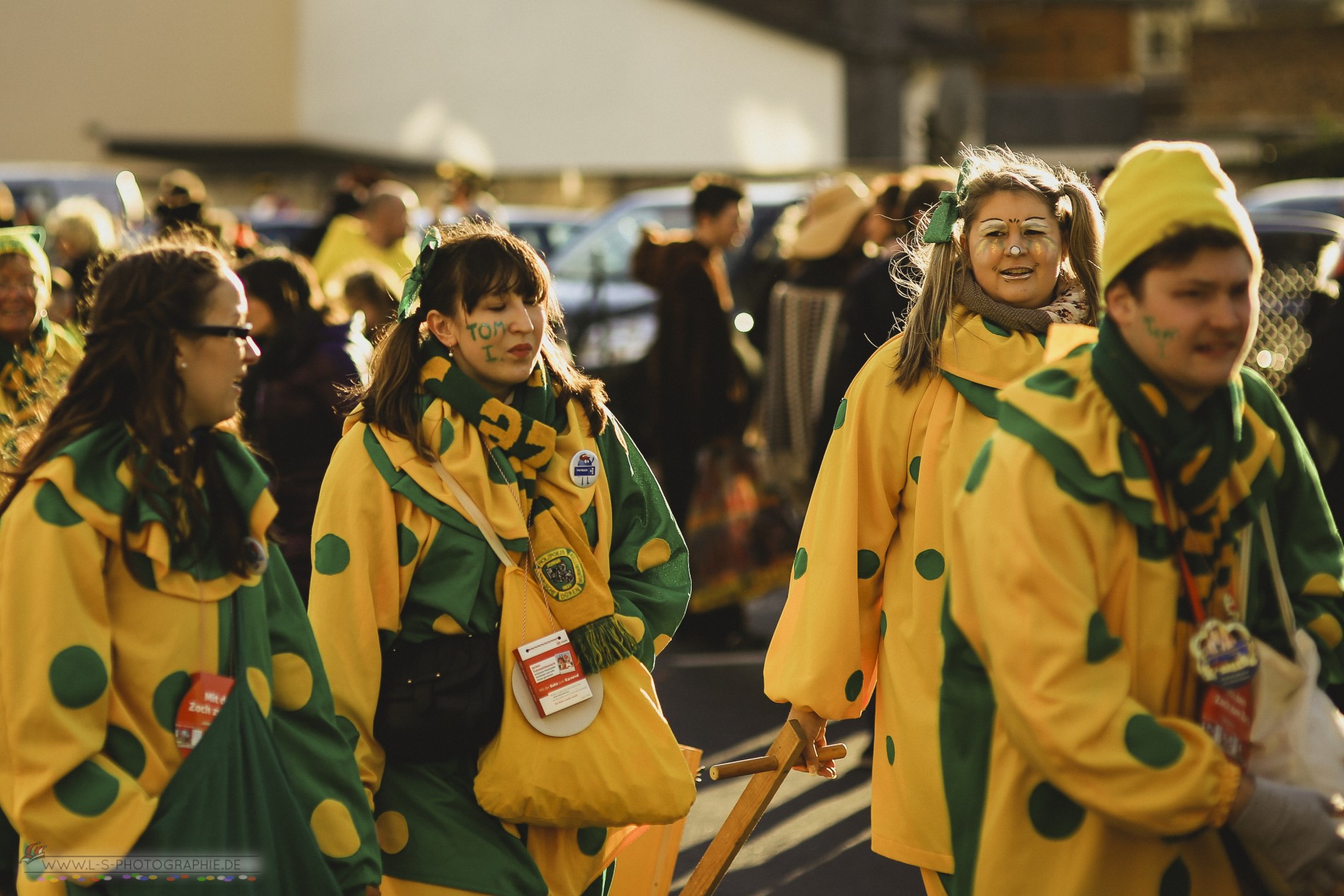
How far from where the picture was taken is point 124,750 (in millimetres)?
2715

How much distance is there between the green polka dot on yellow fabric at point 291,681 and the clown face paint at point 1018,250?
5.94ft

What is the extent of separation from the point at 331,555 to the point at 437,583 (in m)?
0.22

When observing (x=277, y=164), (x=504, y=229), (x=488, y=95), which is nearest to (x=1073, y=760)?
(x=504, y=229)

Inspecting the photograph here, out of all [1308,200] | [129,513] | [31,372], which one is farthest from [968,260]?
[1308,200]

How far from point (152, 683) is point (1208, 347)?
172 centimetres

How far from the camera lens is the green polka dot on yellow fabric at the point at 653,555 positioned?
12.3 feet

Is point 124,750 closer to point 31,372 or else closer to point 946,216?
point 946,216

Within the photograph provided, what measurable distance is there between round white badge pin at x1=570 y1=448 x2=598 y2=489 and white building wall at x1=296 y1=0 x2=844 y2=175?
23.8m

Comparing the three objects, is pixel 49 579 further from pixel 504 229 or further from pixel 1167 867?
pixel 1167 867

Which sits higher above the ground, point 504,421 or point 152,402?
point 152,402

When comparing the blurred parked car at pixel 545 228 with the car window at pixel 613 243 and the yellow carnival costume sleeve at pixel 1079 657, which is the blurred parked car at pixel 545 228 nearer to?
the car window at pixel 613 243

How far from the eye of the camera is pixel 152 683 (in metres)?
2.74

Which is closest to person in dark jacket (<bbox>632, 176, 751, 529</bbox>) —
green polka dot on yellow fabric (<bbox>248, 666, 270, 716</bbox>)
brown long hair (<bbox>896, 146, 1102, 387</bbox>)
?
brown long hair (<bbox>896, 146, 1102, 387</bbox>)

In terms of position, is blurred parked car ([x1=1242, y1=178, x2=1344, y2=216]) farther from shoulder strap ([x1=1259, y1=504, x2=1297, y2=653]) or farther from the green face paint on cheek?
the green face paint on cheek
